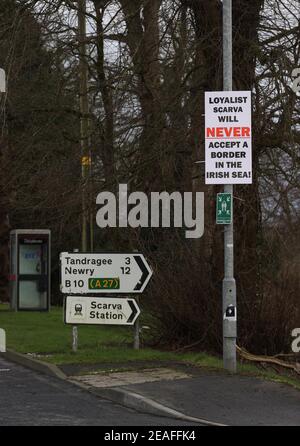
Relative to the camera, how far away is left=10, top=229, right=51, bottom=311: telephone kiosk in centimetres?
2414

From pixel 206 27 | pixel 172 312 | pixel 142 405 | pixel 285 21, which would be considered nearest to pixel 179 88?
pixel 206 27

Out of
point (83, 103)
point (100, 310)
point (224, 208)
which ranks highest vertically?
point (83, 103)

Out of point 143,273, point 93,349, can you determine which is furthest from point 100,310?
point 143,273

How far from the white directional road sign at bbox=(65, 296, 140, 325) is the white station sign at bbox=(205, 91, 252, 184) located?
3.39 m

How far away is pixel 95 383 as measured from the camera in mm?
11438

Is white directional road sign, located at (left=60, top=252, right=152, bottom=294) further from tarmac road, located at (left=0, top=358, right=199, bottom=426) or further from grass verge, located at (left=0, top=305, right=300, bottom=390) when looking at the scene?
tarmac road, located at (left=0, top=358, right=199, bottom=426)

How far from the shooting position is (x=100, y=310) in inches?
561

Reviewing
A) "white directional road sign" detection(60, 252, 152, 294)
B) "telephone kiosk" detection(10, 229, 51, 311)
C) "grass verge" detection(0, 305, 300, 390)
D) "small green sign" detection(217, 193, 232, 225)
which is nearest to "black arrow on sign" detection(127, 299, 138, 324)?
"white directional road sign" detection(60, 252, 152, 294)

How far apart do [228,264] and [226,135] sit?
1914 mm

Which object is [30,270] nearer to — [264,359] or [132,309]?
[132,309]

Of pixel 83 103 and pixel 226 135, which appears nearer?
pixel 226 135

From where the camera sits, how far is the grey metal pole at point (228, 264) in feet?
39.4

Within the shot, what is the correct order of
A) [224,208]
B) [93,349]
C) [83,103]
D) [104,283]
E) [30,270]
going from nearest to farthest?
[224,208]
[104,283]
[93,349]
[83,103]
[30,270]
